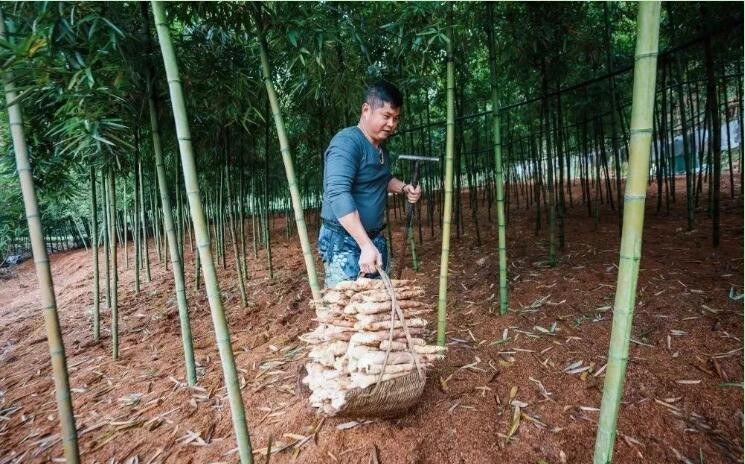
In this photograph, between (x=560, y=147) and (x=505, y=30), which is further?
(x=560, y=147)

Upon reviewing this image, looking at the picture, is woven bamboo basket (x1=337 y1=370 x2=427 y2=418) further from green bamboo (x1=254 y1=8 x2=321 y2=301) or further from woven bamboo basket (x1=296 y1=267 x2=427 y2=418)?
green bamboo (x1=254 y1=8 x2=321 y2=301)

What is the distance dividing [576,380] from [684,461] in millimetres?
576

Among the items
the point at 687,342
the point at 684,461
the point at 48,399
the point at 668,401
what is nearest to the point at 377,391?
the point at 684,461

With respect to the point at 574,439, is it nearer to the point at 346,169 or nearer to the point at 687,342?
the point at 687,342

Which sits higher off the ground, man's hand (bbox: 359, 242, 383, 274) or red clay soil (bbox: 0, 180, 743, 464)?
man's hand (bbox: 359, 242, 383, 274)

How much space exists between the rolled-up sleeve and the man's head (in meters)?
0.15

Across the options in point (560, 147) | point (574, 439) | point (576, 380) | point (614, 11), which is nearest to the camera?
point (574, 439)

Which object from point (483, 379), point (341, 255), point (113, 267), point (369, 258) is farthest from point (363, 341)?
point (113, 267)

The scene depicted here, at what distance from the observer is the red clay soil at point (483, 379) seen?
1.60 metres

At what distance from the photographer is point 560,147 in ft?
13.3

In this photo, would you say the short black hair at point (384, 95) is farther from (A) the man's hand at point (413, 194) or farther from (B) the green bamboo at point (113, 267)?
(B) the green bamboo at point (113, 267)

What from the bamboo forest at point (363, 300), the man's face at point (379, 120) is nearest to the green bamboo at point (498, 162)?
the bamboo forest at point (363, 300)

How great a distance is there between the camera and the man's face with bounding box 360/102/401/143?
1.68m

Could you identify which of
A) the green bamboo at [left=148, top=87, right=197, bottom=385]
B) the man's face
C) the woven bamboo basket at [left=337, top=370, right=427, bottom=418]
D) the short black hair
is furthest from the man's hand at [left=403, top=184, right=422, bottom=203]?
the green bamboo at [left=148, top=87, right=197, bottom=385]
